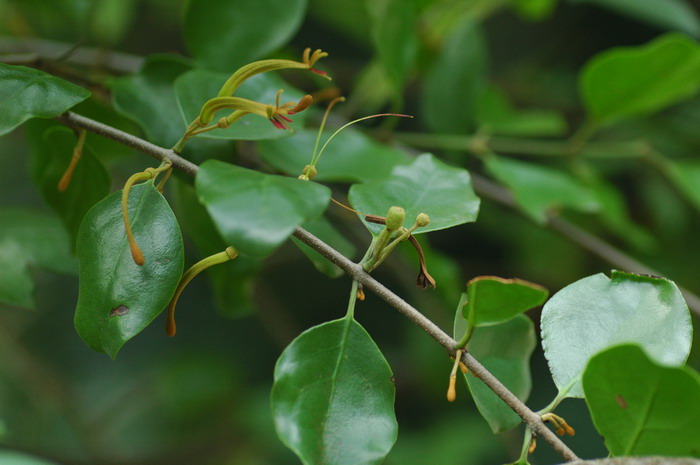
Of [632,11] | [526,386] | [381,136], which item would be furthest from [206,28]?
[632,11]

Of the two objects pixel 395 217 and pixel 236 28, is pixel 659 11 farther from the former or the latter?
pixel 395 217

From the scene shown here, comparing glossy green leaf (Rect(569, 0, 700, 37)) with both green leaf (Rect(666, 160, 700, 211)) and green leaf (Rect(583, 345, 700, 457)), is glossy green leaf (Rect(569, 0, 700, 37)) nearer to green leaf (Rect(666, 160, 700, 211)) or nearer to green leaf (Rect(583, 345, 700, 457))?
green leaf (Rect(666, 160, 700, 211))

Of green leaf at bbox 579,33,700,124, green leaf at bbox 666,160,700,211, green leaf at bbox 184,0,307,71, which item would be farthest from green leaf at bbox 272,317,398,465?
green leaf at bbox 666,160,700,211

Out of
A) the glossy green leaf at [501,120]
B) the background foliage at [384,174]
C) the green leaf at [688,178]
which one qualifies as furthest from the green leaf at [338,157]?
the green leaf at [688,178]

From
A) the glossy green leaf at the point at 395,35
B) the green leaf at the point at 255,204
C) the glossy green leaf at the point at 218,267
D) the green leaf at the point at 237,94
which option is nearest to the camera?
the green leaf at the point at 255,204

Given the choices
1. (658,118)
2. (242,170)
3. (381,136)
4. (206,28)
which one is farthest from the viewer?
(658,118)

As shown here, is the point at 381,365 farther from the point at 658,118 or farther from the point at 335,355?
the point at 658,118

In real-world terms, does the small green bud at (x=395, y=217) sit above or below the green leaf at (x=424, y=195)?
above

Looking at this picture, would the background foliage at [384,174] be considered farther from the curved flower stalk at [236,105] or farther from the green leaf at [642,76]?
the curved flower stalk at [236,105]
